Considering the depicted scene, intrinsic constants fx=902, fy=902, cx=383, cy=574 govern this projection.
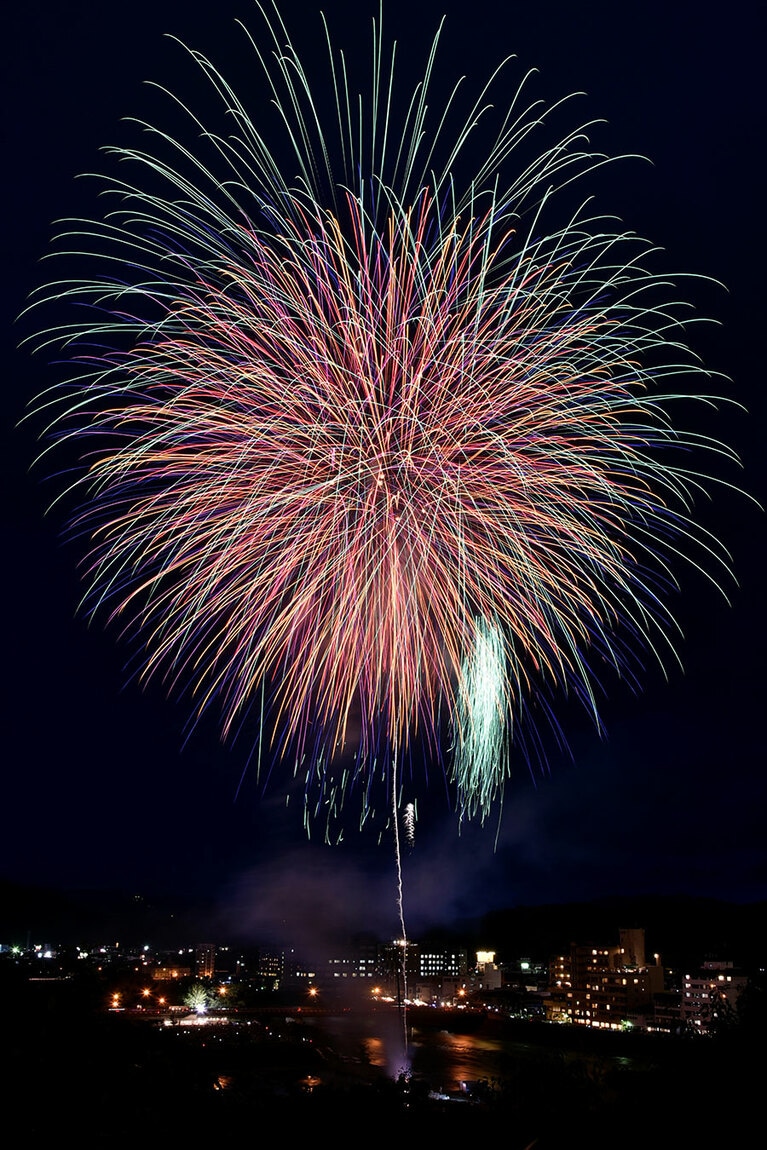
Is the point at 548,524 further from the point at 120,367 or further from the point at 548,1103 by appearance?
the point at 548,1103

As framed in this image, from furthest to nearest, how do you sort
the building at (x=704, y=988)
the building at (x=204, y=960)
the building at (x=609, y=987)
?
the building at (x=204, y=960) → the building at (x=609, y=987) → the building at (x=704, y=988)

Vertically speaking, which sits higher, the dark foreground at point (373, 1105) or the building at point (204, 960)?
the dark foreground at point (373, 1105)

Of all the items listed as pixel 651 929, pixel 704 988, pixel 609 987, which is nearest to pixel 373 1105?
pixel 704 988

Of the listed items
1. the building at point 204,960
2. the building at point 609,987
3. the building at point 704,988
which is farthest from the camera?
the building at point 204,960

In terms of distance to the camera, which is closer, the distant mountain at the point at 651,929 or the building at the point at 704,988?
the building at the point at 704,988

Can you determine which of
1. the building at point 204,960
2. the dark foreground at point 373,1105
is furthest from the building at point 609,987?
the dark foreground at point 373,1105

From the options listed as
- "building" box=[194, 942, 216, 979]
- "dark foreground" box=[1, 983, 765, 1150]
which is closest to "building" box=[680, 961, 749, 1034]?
"dark foreground" box=[1, 983, 765, 1150]

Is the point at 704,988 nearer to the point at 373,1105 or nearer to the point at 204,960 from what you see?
the point at 373,1105

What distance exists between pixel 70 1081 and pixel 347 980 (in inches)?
7618

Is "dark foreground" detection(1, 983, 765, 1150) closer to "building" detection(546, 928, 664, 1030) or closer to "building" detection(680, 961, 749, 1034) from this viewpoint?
"building" detection(680, 961, 749, 1034)

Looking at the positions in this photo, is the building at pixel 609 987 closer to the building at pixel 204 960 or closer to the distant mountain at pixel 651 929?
the distant mountain at pixel 651 929

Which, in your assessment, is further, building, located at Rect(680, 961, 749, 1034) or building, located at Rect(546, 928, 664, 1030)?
building, located at Rect(546, 928, 664, 1030)

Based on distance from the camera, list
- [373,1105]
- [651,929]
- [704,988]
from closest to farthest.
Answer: [373,1105], [704,988], [651,929]

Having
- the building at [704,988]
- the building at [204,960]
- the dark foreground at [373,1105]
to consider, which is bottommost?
the building at [204,960]
